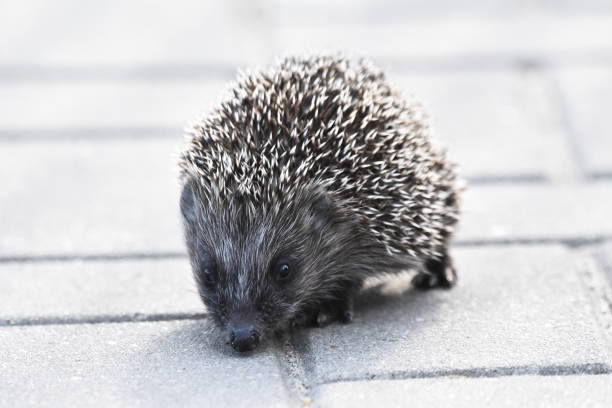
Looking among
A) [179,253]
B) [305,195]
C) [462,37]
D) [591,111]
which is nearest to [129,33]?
[462,37]

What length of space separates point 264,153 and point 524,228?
2.24 m

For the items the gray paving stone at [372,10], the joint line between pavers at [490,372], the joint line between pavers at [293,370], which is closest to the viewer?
the joint line between pavers at [293,370]

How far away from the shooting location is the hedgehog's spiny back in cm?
521

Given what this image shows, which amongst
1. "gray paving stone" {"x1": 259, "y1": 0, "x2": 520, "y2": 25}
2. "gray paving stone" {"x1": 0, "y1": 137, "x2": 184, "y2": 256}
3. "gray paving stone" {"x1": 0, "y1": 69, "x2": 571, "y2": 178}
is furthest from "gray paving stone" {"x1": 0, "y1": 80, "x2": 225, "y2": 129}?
"gray paving stone" {"x1": 259, "y1": 0, "x2": 520, "y2": 25}

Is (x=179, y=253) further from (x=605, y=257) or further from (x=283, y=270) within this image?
(x=605, y=257)

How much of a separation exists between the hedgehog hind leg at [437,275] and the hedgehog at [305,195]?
78 mm

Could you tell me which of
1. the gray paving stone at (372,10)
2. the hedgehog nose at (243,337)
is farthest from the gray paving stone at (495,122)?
the hedgehog nose at (243,337)

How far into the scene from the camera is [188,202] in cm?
550

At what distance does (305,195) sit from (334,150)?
0.27 meters

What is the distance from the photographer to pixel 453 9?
35.2 ft

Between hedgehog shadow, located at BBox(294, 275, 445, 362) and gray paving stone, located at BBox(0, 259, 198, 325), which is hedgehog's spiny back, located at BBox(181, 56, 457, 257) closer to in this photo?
hedgehog shadow, located at BBox(294, 275, 445, 362)

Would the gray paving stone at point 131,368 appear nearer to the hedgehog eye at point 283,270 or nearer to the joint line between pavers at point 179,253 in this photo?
the hedgehog eye at point 283,270

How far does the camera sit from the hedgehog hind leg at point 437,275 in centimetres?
591

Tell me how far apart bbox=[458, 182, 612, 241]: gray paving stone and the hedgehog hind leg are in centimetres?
70
